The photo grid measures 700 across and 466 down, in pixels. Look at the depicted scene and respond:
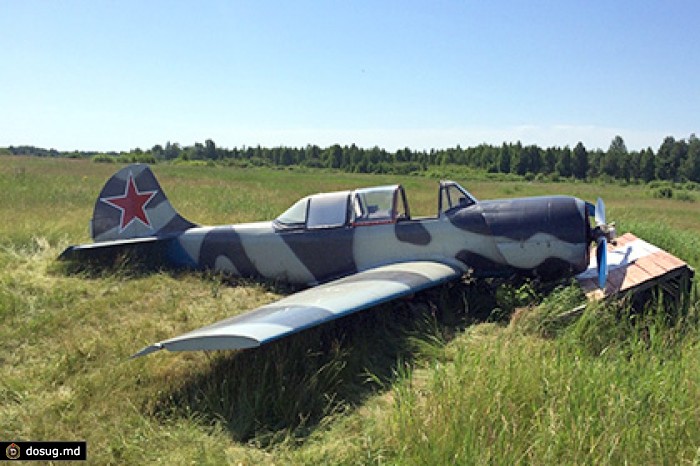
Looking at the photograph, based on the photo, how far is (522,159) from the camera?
72438mm

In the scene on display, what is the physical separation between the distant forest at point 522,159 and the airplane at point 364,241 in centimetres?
5583

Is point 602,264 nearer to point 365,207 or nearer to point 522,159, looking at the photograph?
point 365,207

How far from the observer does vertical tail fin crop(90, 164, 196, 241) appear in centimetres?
775

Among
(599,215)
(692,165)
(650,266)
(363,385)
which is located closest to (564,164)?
(692,165)

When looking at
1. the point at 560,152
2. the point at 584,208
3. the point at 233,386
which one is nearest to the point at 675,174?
the point at 560,152

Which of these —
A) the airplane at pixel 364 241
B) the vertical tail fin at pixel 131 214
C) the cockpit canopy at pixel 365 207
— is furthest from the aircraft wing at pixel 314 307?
the vertical tail fin at pixel 131 214

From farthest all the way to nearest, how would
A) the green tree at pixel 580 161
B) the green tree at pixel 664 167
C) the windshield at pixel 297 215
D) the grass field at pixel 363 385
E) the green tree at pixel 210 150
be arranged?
the green tree at pixel 210 150
the green tree at pixel 580 161
the green tree at pixel 664 167
the windshield at pixel 297 215
the grass field at pixel 363 385

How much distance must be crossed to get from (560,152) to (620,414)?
3035 inches

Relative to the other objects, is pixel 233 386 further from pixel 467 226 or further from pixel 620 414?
pixel 467 226

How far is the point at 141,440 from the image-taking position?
3158 millimetres

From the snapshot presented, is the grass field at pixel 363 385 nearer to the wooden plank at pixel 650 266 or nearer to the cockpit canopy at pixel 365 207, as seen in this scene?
the wooden plank at pixel 650 266

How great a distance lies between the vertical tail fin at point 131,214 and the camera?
7.75 metres

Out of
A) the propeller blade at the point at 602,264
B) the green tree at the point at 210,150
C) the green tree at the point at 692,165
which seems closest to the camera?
the propeller blade at the point at 602,264

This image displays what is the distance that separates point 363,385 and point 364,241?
2.67m
